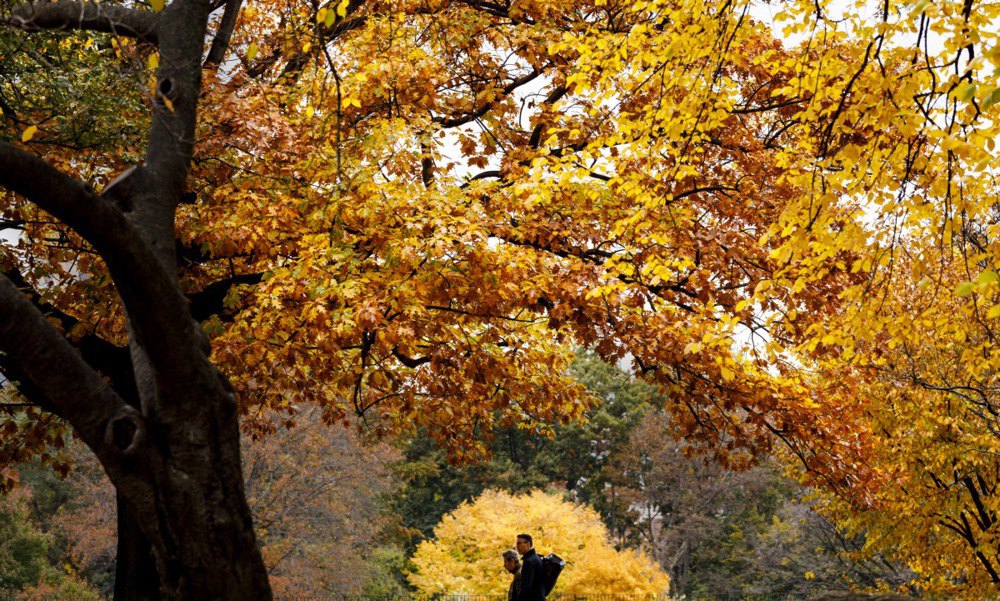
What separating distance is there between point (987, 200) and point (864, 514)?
10.3 meters

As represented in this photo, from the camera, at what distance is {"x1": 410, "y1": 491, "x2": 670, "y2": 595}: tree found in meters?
18.1

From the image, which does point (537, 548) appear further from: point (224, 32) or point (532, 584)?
A: point (224, 32)

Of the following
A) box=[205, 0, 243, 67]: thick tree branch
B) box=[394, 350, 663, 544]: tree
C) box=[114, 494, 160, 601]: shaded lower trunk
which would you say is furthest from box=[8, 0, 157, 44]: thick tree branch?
box=[394, 350, 663, 544]: tree

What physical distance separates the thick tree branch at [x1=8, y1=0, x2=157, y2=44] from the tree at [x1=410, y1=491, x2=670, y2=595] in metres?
16.3

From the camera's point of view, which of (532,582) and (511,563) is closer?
(532,582)

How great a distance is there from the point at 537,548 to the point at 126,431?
16742 mm

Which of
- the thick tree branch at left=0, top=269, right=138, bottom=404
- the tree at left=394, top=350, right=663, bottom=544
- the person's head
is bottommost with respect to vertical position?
the person's head

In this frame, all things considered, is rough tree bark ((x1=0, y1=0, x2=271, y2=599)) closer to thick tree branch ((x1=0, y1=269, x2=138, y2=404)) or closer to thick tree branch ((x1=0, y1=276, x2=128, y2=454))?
thick tree branch ((x1=0, y1=276, x2=128, y2=454))

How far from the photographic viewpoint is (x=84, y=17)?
441 centimetres

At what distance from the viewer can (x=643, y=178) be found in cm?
700

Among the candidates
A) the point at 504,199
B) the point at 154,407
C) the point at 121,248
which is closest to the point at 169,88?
the point at 121,248

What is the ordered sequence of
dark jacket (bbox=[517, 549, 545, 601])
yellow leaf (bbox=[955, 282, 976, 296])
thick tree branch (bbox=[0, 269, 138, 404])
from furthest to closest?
dark jacket (bbox=[517, 549, 545, 601]), thick tree branch (bbox=[0, 269, 138, 404]), yellow leaf (bbox=[955, 282, 976, 296])

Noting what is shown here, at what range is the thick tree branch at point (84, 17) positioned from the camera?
4301mm

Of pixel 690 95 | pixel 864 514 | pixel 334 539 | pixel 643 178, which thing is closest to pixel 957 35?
pixel 690 95
